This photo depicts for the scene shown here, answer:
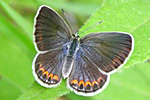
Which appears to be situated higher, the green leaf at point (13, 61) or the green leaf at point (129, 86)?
the green leaf at point (13, 61)

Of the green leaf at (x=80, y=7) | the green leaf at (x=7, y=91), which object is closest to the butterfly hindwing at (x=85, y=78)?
the green leaf at (x=7, y=91)

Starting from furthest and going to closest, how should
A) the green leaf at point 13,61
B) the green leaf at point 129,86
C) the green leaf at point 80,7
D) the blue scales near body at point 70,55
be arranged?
1. the green leaf at point 80,7
2. the green leaf at point 13,61
3. the green leaf at point 129,86
4. the blue scales near body at point 70,55

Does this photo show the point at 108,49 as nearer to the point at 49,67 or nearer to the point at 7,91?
the point at 49,67

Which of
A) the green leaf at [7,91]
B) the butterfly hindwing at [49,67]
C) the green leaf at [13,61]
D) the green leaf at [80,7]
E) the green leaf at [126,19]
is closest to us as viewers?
the butterfly hindwing at [49,67]

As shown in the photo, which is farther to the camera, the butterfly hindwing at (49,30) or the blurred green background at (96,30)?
the blurred green background at (96,30)

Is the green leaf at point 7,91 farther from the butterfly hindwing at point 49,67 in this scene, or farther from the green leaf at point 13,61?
the butterfly hindwing at point 49,67

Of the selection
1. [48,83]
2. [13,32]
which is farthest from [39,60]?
[13,32]
